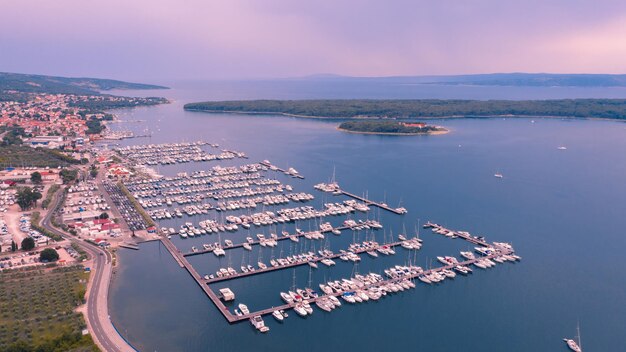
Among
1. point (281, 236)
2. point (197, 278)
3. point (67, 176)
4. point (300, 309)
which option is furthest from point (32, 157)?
point (300, 309)

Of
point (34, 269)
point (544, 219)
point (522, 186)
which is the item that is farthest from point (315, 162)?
point (34, 269)

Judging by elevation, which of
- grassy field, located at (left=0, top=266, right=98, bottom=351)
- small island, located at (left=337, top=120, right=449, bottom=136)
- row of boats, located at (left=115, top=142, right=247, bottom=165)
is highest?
small island, located at (left=337, top=120, right=449, bottom=136)

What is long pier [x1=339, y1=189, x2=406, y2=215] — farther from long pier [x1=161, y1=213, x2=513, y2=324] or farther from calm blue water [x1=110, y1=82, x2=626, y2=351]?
long pier [x1=161, y1=213, x2=513, y2=324]

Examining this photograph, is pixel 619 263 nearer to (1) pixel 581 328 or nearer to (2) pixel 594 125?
(1) pixel 581 328

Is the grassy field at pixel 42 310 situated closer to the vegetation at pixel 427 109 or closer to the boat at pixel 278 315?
the boat at pixel 278 315

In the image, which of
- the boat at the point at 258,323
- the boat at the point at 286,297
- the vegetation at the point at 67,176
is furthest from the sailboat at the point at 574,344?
the vegetation at the point at 67,176

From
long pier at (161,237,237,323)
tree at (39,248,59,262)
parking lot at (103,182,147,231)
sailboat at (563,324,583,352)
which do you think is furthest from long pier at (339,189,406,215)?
tree at (39,248,59,262)

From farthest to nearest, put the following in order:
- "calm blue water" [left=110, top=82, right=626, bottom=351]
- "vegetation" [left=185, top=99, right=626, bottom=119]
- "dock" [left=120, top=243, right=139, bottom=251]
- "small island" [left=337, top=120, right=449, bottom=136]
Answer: "vegetation" [left=185, top=99, right=626, bottom=119], "small island" [left=337, top=120, right=449, bottom=136], "dock" [left=120, top=243, right=139, bottom=251], "calm blue water" [left=110, top=82, right=626, bottom=351]

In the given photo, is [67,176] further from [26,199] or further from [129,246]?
[129,246]
